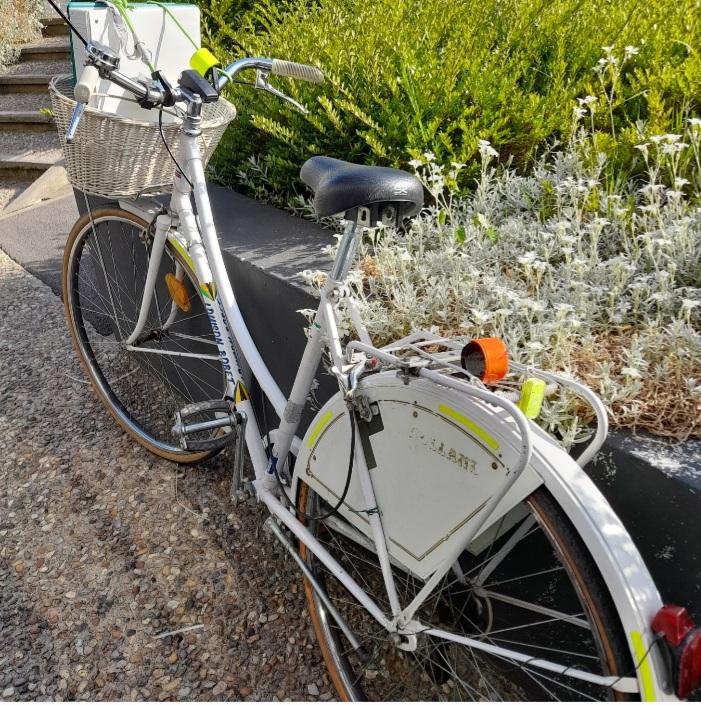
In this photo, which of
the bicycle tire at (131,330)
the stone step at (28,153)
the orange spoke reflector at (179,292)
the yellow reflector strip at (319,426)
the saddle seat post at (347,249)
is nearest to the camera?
the saddle seat post at (347,249)

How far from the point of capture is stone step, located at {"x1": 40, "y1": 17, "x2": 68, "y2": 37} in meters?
9.53

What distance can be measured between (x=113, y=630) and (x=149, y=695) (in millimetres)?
303

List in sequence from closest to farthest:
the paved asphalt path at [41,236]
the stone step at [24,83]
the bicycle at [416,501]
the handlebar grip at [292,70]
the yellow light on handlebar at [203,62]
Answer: the bicycle at [416,501] → the yellow light on handlebar at [203,62] → the handlebar grip at [292,70] → the paved asphalt path at [41,236] → the stone step at [24,83]

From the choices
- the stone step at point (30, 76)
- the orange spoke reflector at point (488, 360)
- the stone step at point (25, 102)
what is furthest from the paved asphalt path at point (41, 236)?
the orange spoke reflector at point (488, 360)

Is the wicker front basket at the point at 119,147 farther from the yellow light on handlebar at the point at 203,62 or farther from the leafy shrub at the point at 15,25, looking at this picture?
the leafy shrub at the point at 15,25

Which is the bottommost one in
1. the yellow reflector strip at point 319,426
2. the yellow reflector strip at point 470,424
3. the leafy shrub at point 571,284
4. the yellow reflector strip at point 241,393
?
the yellow reflector strip at point 241,393

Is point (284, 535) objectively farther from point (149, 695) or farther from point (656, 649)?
point (656, 649)

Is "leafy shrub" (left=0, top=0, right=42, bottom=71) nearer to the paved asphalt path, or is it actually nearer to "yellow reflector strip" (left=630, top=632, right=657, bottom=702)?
the paved asphalt path

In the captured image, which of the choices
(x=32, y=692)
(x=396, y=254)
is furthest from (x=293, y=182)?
(x=32, y=692)

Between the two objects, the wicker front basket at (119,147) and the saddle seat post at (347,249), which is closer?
the saddle seat post at (347,249)

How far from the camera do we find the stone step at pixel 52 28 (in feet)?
31.3

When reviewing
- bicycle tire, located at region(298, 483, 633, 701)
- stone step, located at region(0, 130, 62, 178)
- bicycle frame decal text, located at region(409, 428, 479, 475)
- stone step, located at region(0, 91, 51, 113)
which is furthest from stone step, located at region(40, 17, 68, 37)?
bicycle frame decal text, located at region(409, 428, 479, 475)

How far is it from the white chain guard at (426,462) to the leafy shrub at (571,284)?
28cm

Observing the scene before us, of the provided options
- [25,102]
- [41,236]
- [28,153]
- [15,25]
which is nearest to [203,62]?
[41,236]
